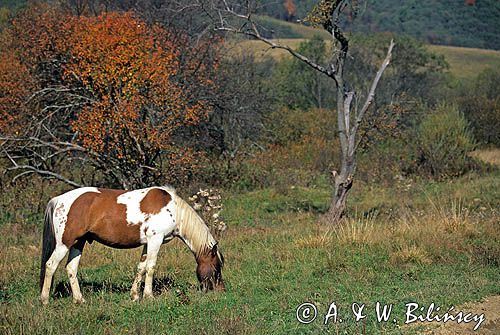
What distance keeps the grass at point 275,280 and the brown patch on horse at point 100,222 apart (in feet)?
2.60

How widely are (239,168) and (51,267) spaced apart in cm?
1759

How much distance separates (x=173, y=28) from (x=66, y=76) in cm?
653

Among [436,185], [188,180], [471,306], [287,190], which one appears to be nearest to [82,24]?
[188,180]

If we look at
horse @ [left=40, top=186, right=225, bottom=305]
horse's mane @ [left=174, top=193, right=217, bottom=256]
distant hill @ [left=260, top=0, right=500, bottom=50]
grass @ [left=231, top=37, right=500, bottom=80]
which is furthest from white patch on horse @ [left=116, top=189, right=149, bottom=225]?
distant hill @ [left=260, top=0, right=500, bottom=50]

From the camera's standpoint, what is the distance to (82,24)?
22.9m

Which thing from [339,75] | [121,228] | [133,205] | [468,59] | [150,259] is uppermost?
[339,75]

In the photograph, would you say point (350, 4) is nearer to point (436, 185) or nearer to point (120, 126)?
point (120, 126)

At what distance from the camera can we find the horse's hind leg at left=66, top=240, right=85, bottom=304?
8.02 meters

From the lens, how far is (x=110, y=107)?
749 inches

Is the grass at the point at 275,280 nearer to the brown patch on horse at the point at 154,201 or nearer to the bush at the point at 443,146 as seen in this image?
the brown patch on horse at the point at 154,201

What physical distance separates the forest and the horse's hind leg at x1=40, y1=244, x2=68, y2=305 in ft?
1.14

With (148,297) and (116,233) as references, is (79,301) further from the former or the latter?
(116,233)

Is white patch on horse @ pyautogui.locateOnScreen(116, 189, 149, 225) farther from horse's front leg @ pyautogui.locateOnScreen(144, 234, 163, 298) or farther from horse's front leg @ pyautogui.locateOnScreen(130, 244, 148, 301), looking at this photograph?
horse's front leg @ pyautogui.locateOnScreen(130, 244, 148, 301)

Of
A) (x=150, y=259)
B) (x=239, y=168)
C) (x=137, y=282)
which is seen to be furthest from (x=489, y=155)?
(x=137, y=282)
